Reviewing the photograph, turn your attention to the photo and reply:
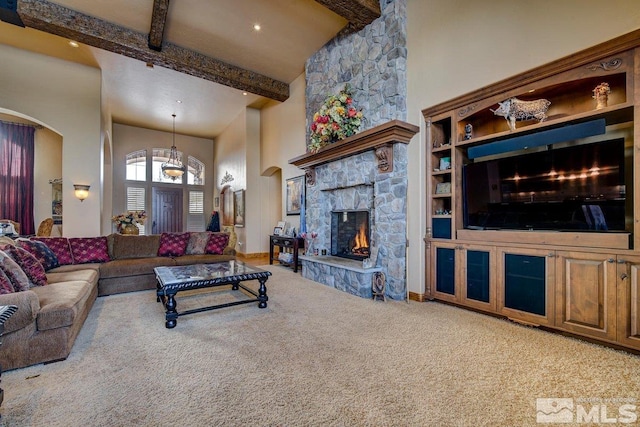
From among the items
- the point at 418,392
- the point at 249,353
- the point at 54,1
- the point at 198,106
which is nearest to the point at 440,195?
the point at 418,392

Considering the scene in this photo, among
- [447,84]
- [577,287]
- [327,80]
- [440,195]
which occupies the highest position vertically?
[327,80]

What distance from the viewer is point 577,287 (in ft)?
8.65

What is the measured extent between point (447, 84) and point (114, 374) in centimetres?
441

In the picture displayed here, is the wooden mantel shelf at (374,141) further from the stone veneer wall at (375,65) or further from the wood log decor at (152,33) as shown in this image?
the wood log decor at (152,33)

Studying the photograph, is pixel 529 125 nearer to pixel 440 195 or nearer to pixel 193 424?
pixel 440 195

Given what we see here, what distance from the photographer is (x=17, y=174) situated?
24.3 ft

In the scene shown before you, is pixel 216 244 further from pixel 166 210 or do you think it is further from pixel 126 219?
pixel 166 210

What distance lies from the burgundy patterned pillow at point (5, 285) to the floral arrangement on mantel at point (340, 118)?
401cm

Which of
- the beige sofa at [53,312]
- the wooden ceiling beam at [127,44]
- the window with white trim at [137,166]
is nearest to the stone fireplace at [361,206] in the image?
the wooden ceiling beam at [127,44]

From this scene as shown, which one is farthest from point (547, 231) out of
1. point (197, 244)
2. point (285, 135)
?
point (285, 135)

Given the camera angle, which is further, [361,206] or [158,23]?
[361,206]

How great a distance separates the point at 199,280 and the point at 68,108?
559 centimetres

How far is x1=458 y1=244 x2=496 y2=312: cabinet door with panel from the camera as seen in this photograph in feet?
10.6

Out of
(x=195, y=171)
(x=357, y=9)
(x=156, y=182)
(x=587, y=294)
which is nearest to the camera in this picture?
(x=587, y=294)
